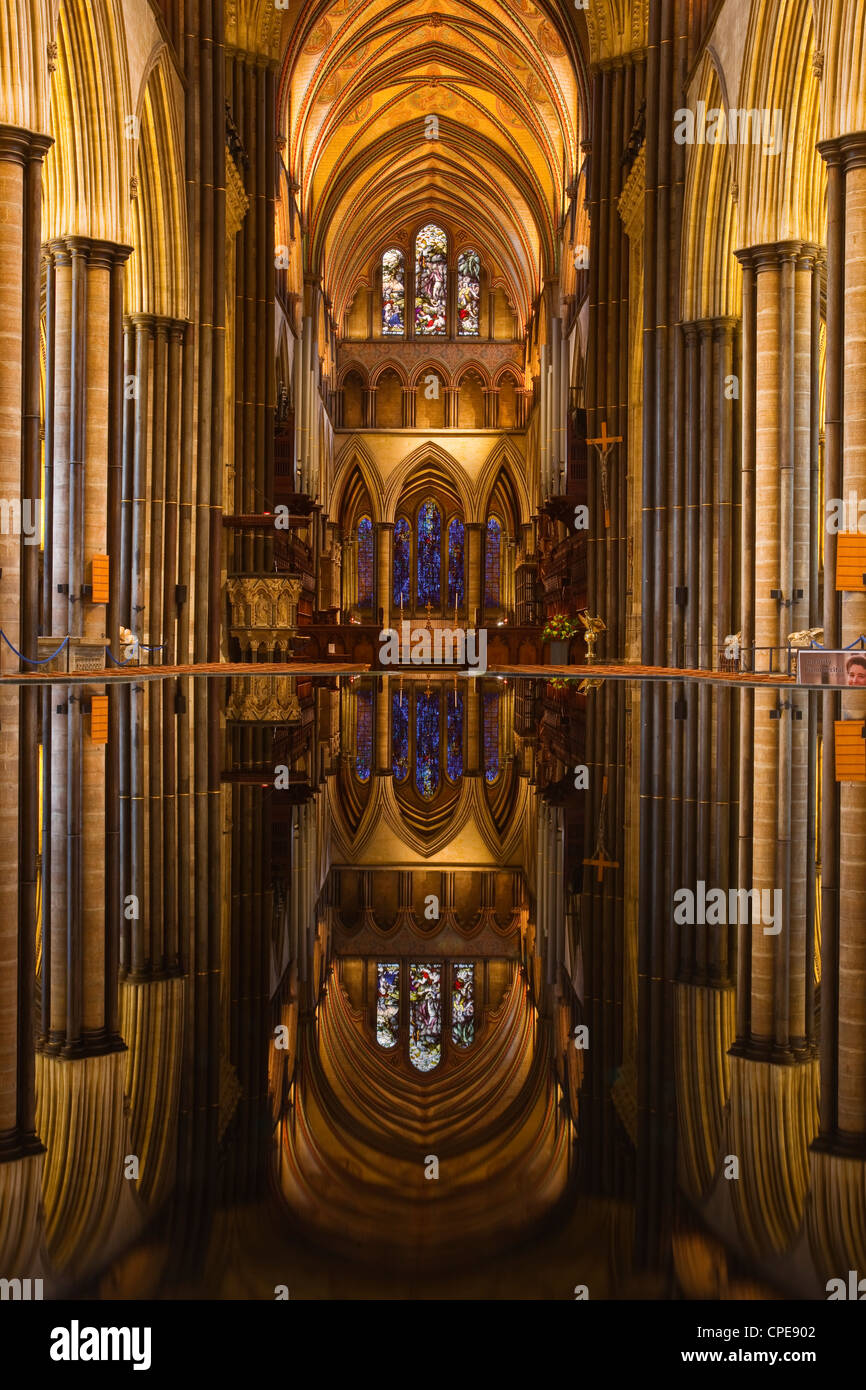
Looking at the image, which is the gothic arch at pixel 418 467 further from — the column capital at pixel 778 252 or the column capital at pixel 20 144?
the column capital at pixel 20 144

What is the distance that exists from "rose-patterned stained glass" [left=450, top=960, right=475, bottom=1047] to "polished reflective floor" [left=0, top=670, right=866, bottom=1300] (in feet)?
0.03

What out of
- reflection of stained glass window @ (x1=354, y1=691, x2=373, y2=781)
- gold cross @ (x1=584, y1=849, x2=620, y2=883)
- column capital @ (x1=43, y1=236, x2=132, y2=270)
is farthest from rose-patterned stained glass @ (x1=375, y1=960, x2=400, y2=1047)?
column capital @ (x1=43, y1=236, x2=132, y2=270)

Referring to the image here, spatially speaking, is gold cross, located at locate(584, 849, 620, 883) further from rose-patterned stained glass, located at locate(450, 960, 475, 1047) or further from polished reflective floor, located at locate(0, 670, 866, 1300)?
rose-patterned stained glass, located at locate(450, 960, 475, 1047)

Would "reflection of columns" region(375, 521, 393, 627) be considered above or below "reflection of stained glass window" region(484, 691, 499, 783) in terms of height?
above

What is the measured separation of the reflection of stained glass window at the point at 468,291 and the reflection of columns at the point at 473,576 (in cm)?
729

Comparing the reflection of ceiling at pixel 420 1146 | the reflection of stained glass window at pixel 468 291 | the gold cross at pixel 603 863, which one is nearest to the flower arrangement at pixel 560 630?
the reflection of stained glass window at pixel 468 291

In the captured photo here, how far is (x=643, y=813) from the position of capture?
17.5ft

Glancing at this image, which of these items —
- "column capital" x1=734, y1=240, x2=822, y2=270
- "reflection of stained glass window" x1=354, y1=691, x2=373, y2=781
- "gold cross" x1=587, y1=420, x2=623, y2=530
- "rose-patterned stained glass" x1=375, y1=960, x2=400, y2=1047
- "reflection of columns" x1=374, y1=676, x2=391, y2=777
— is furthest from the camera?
"gold cross" x1=587, y1=420, x2=623, y2=530

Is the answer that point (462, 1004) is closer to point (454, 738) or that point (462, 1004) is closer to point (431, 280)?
point (454, 738)

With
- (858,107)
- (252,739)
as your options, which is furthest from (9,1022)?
(858,107)

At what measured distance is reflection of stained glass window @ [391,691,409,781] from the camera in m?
7.83

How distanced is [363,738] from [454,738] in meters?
0.73

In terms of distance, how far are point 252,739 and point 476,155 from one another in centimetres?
3853

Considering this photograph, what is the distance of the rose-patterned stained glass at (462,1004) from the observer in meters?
2.29
